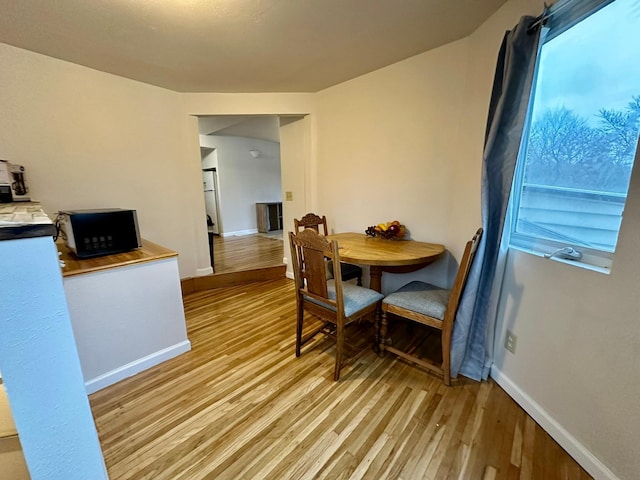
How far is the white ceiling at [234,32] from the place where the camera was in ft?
5.04

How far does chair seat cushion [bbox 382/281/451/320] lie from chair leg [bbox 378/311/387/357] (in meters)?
0.14

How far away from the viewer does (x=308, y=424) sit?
1.41 m

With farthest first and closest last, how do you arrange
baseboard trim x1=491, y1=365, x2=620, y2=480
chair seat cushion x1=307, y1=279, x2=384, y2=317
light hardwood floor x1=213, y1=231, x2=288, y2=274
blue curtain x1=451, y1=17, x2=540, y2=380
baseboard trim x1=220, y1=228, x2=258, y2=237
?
baseboard trim x1=220, y1=228, x2=258, y2=237
light hardwood floor x1=213, y1=231, x2=288, y2=274
chair seat cushion x1=307, y1=279, x2=384, y2=317
blue curtain x1=451, y1=17, x2=540, y2=380
baseboard trim x1=491, y1=365, x2=620, y2=480

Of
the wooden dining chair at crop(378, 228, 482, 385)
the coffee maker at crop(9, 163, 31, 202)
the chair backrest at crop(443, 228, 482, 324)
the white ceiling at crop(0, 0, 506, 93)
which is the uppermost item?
the white ceiling at crop(0, 0, 506, 93)

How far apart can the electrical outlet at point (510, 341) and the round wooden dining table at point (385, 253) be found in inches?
24.7

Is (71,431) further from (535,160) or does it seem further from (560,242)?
(535,160)

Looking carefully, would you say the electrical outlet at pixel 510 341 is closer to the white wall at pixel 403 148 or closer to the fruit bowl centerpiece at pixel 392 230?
the white wall at pixel 403 148

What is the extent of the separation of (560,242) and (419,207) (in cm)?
107

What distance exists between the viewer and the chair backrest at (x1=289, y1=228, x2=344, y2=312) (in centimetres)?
158

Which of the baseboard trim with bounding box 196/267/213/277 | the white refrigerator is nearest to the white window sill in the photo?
the baseboard trim with bounding box 196/267/213/277

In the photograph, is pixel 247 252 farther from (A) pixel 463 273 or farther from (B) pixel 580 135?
(B) pixel 580 135

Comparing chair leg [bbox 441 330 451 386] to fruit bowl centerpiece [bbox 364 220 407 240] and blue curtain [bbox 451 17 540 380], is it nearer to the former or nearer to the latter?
blue curtain [bbox 451 17 540 380]

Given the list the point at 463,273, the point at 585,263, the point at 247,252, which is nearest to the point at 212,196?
the point at 247,252

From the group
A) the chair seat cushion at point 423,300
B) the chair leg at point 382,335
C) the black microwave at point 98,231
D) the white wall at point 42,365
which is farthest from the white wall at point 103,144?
the chair seat cushion at point 423,300
